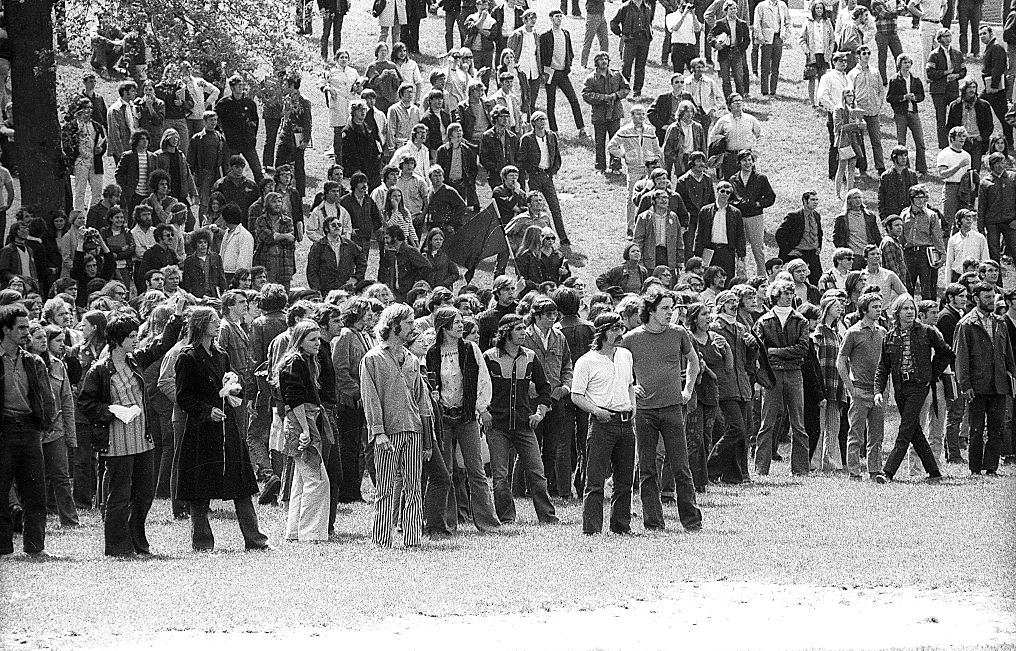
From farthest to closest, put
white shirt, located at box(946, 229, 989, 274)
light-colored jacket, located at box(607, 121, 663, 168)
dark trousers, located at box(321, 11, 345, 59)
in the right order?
dark trousers, located at box(321, 11, 345, 59) < light-colored jacket, located at box(607, 121, 663, 168) < white shirt, located at box(946, 229, 989, 274)

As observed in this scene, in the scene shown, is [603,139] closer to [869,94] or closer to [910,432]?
[869,94]

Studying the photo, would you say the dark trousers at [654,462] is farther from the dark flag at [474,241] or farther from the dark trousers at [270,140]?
the dark trousers at [270,140]

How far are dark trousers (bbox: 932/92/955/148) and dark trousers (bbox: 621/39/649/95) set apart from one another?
5.39 meters

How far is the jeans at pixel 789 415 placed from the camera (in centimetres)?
1550

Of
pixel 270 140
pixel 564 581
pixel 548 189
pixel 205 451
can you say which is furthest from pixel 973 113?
pixel 205 451

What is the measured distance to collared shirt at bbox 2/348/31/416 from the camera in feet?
36.8

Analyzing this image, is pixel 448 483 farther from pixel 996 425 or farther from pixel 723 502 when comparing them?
pixel 996 425

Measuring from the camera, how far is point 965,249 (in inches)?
826

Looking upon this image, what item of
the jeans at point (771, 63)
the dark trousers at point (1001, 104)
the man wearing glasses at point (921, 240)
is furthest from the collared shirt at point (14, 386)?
the jeans at point (771, 63)

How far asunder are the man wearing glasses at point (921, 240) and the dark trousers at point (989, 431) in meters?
5.74

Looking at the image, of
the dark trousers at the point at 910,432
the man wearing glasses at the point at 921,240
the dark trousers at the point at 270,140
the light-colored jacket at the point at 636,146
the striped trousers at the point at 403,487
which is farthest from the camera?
the dark trousers at the point at 270,140

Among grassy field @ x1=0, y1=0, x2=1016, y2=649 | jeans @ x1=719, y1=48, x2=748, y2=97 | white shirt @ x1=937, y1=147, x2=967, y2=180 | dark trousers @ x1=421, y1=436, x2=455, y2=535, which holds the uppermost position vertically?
jeans @ x1=719, y1=48, x2=748, y2=97

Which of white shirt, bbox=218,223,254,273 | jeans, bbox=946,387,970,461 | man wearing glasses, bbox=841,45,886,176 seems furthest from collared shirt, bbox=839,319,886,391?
man wearing glasses, bbox=841,45,886,176

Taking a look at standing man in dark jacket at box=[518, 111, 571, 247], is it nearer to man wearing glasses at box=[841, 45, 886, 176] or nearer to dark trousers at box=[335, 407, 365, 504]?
man wearing glasses at box=[841, 45, 886, 176]
